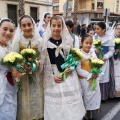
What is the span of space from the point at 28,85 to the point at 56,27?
35.6 inches

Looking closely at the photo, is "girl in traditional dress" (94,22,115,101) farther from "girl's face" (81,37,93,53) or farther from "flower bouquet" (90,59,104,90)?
"flower bouquet" (90,59,104,90)

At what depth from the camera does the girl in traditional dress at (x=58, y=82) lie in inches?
128

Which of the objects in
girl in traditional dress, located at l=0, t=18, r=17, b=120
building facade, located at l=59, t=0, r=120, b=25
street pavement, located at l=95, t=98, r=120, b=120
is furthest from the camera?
building facade, located at l=59, t=0, r=120, b=25

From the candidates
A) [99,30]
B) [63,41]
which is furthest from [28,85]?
[99,30]

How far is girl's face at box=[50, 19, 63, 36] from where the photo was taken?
10.6 ft

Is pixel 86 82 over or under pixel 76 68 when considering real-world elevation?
under

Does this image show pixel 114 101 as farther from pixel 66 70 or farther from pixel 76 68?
pixel 66 70

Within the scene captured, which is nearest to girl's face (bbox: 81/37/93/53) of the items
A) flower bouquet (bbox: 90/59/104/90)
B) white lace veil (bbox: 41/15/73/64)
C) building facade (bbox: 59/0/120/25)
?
flower bouquet (bbox: 90/59/104/90)

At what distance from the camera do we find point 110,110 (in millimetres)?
4645

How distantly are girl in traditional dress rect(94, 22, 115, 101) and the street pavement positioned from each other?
15 cm

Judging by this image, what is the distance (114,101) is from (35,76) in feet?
8.53

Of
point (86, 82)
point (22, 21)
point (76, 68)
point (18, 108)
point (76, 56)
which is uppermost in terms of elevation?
point (22, 21)

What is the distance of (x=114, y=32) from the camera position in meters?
5.48

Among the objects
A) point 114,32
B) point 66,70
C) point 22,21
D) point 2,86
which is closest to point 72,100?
point 66,70
